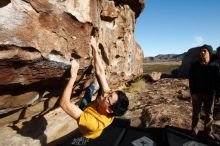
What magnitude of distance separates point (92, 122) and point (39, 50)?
124 centimetres

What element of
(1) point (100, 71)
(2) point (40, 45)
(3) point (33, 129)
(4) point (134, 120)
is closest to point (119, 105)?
(1) point (100, 71)

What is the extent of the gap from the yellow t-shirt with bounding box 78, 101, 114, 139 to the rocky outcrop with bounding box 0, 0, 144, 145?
95 centimetres

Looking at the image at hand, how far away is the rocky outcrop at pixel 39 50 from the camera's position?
11.2 feet

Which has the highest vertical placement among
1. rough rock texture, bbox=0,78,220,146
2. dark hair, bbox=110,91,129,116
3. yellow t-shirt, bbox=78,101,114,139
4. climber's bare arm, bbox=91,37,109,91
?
climber's bare arm, bbox=91,37,109,91

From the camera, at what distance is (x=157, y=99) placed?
34.9ft

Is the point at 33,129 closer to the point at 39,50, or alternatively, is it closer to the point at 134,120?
the point at 39,50

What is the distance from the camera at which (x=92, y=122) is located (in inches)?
146

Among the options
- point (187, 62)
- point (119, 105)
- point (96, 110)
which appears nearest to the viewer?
point (119, 105)

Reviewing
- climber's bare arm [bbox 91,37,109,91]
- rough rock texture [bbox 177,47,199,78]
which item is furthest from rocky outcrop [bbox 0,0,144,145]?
rough rock texture [bbox 177,47,199,78]

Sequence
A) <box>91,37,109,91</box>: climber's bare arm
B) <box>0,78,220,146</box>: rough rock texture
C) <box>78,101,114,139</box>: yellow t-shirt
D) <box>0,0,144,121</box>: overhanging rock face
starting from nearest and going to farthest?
<box>0,0,144,121</box>: overhanging rock face < <box>78,101,114,139</box>: yellow t-shirt < <box>91,37,109,91</box>: climber's bare arm < <box>0,78,220,146</box>: rough rock texture

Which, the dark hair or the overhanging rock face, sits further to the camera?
the dark hair

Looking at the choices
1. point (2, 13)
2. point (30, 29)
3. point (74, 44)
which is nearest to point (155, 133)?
point (74, 44)

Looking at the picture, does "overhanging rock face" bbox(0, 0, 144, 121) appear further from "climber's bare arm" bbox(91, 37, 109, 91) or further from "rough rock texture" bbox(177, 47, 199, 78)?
"rough rock texture" bbox(177, 47, 199, 78)

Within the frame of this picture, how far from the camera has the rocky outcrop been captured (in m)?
3.43
